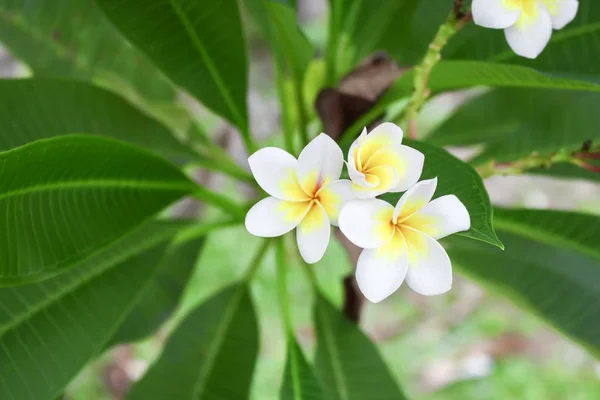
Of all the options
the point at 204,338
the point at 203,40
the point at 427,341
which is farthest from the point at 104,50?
the point at 427,341

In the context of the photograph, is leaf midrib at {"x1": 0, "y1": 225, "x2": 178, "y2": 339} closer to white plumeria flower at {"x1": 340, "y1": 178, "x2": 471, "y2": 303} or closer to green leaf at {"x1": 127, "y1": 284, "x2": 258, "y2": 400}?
green leaf at {"x1": 127, "y1": 284, "x2": 258, "y2": 400}

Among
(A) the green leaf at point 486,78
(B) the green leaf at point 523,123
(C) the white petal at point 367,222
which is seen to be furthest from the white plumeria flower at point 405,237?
(B) the green leaf at point 523,123

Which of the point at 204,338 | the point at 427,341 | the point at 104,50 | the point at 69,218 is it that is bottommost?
the point at 427,341

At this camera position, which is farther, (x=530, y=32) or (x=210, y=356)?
(x=210, y=356)

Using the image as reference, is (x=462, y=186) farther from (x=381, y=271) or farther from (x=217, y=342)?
(x=217, y=342)

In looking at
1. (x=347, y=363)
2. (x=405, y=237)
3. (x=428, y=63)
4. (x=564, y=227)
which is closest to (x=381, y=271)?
(x=405, y=237)

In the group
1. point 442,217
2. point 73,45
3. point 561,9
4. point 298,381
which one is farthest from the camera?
point 73,45

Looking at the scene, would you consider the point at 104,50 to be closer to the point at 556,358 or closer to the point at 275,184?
the point at 275,184
